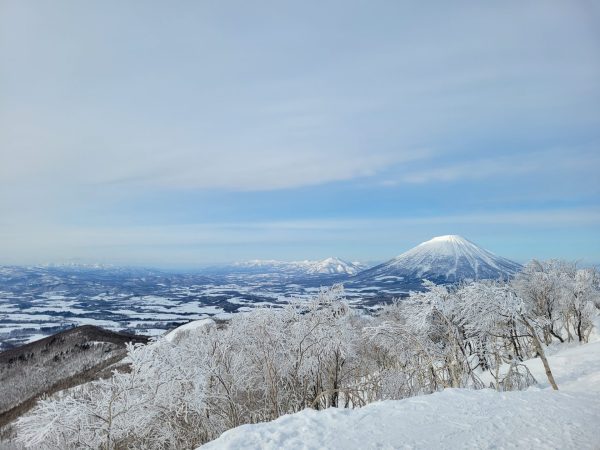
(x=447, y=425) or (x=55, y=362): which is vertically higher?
(x=447, y=425)

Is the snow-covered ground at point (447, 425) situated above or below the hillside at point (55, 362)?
above

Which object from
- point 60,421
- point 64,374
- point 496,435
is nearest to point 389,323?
point 496,435

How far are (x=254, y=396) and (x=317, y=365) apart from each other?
417cm

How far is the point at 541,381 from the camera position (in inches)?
1058

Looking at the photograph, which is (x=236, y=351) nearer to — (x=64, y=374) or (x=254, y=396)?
(x=254, y=396)

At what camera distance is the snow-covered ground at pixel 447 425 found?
9.01 meters

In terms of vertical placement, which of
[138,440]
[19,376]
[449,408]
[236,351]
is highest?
[449,408]

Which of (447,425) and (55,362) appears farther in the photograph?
(55,362)

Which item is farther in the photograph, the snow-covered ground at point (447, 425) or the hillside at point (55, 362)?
the hillside at point (55, 362)

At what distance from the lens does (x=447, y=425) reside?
9914 mm

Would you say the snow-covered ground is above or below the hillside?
above

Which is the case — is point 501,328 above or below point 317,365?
above

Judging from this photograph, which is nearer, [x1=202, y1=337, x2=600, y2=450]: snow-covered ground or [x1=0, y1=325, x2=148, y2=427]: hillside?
[x1=202, y1=337, x2=600, y2=450]: snow-covered ground

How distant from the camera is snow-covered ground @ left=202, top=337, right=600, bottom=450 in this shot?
29.6ft
